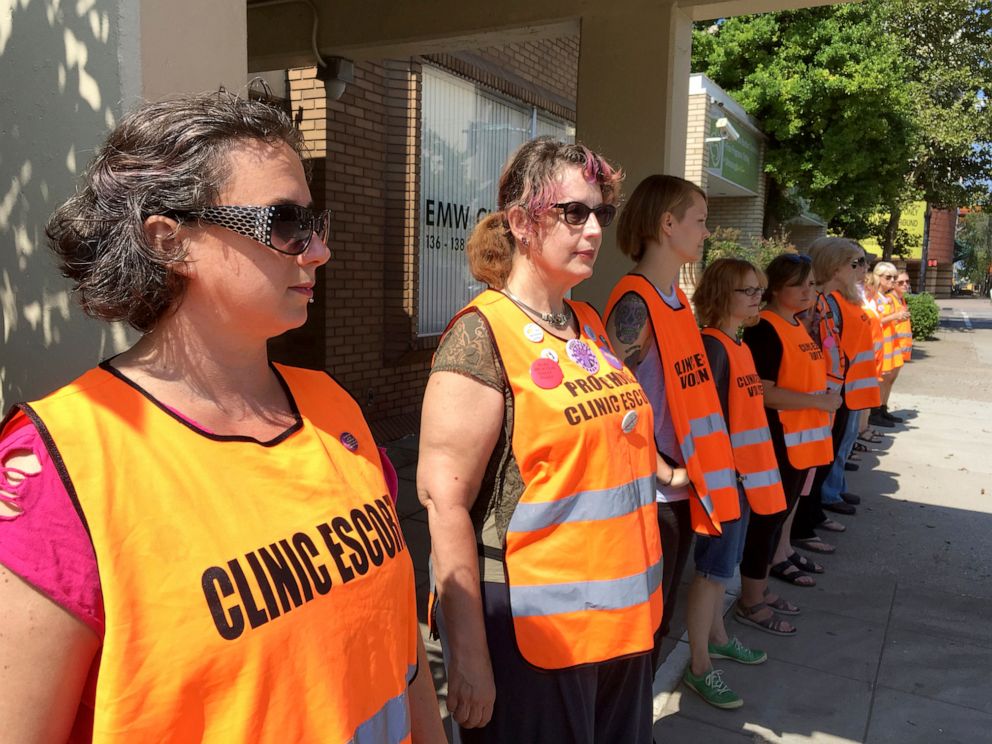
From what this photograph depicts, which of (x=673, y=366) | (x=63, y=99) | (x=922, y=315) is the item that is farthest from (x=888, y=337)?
(x=922, y=315)

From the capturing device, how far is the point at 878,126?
16438 mm

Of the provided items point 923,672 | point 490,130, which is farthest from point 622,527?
point 490,130

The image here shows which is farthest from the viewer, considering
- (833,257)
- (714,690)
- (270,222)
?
(833,257)

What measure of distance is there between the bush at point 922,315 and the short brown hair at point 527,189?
836 inches

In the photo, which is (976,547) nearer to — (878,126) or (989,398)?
(989,398)

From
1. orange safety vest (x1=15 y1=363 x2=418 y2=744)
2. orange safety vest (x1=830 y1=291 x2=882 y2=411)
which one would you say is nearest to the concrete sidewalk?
orange safety vest (x1=830 y1=291 x2=882 y2=411)

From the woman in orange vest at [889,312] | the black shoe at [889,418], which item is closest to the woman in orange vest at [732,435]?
the woman in orange vest at [889,312]

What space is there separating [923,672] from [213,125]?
4118 mm

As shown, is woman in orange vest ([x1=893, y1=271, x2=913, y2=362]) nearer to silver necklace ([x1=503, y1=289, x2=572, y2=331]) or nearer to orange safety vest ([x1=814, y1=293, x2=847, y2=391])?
orange safety vest ([x1=814, y1=293, x2=847, y2=391])

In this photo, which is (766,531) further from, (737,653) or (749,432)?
(749,432)

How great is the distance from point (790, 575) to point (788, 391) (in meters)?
1.49

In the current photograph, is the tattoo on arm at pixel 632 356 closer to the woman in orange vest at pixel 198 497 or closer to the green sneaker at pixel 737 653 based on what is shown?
the woman in orange vest at pixel 198 497

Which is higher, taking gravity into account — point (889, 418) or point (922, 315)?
point (922, 315)

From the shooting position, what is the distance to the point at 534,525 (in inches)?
73.5
